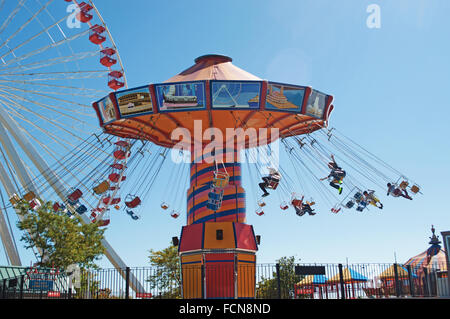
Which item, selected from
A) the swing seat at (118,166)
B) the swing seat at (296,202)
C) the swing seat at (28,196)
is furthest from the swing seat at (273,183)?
the swing seat at (28,196)

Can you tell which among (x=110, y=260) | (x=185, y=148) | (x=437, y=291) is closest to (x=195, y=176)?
(x=185, y=148)

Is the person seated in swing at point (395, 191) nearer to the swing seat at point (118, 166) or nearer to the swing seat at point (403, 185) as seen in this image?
the swing seat at point (403, 185)

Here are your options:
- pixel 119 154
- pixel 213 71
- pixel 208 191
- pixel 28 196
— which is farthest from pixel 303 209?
pixel 28 196

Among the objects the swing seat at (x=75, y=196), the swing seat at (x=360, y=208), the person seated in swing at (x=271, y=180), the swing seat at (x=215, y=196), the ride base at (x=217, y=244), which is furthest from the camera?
the swing seat at (x=360, y=208)

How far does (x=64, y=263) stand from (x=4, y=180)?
5269 mm

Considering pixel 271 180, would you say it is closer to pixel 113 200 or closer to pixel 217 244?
pixel 217 244

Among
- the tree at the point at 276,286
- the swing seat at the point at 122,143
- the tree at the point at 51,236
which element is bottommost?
the tree at the point at 276,286

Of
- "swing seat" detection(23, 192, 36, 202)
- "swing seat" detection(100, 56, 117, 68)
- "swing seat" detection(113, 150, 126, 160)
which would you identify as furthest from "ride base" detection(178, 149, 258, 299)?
"swing seat" detection(100, 56, 117, 68)

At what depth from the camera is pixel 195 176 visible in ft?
63.4

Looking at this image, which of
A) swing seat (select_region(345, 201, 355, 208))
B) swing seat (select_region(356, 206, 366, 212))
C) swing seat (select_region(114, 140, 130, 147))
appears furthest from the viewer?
swing seat (select_region(345, 201, 355, 208))

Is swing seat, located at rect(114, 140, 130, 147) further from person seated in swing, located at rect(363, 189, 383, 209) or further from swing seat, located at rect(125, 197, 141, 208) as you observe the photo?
person seated in swing, located at rect(363, 189, 383, 209)

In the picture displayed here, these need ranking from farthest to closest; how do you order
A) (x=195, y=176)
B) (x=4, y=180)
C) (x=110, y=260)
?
1. (x=110, y=260)
2. (x=4, y=180)
3. (x=195, y=176)
